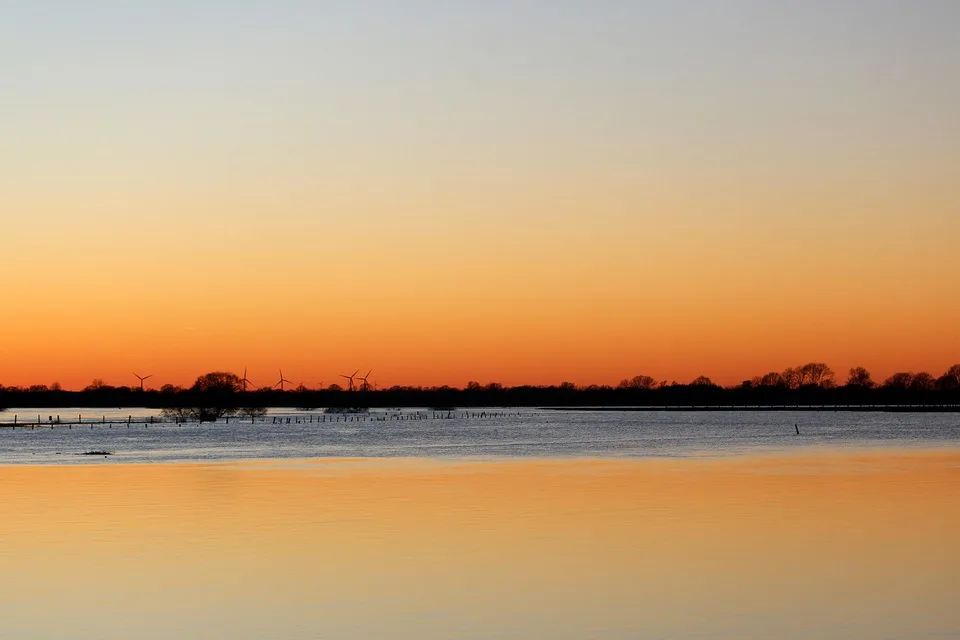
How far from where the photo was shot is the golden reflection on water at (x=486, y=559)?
22.5 meters

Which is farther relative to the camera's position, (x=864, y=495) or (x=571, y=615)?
(x=864, y=495)

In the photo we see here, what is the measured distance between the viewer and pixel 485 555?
31.3 metres

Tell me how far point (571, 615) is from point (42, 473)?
52.5 metres

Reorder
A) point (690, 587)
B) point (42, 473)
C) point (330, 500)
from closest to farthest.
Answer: point (690, 587), point (330, 500), point (42, 473)

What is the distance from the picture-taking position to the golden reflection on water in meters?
22.5

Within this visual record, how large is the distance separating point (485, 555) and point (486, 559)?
0.77m

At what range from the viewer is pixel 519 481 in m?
57.2

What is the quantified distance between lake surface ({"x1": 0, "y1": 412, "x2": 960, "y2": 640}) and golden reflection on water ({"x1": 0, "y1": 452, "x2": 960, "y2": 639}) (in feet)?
0.36

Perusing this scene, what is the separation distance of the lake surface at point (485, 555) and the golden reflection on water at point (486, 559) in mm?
108

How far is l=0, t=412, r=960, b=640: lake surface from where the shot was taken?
22484 mm

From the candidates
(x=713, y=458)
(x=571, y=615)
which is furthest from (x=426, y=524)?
(x=713, y=458)

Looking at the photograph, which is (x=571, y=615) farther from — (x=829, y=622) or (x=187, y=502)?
(x=187, y=502)

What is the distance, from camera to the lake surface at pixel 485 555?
22484 mm

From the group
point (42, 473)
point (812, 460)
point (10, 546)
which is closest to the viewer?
point (10, 546)
